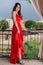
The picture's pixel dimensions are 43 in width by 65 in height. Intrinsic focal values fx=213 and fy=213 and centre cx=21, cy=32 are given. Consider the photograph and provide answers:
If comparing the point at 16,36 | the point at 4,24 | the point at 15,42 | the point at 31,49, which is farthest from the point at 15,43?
the point at 4,24

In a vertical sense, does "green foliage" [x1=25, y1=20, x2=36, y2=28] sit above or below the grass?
above

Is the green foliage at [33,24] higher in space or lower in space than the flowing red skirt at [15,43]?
higher

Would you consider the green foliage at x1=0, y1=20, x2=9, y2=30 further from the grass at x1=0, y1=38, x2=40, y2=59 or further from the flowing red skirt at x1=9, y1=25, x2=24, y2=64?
the flowing red skirt at x1=9, y1=25, x2=24, y2=64

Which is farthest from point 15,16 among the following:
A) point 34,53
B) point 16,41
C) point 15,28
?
point 34,53

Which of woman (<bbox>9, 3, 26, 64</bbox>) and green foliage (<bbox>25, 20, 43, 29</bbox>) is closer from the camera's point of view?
woman (<bbox>9, 3, 26, 64</bbox>)

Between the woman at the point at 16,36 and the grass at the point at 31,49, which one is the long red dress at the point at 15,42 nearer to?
the woman at the point at 16,36

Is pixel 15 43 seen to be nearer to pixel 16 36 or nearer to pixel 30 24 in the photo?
pixel 16 36

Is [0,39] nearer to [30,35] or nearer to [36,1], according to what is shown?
[30,35]

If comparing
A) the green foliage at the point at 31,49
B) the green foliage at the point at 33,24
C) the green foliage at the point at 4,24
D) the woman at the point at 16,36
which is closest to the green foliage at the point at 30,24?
the green foliage at the point at 33,24

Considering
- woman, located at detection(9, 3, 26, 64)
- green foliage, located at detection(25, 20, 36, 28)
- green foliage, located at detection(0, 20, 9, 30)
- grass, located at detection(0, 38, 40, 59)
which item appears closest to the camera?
woman, located at detection(9, 3, 26, 64)

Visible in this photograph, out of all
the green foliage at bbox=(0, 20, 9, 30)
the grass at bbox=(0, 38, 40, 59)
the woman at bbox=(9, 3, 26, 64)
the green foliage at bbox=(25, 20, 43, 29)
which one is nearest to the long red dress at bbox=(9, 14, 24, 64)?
the woman at bbox=(9, 3, 26, 64)

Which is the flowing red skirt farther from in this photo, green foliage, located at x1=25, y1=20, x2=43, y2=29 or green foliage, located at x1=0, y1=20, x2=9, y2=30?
green foliage, located at x1=25, y1=20, x2=43, y2=29

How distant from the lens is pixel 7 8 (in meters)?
5.82

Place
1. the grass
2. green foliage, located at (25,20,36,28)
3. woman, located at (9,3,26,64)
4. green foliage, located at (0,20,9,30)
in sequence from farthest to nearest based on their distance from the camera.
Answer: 1. green foliage, located at (25,20,36,28)
2. green foliage, located at (0,20,9,30)
3. the grass
4. woman, located at (9,3,26,64)
